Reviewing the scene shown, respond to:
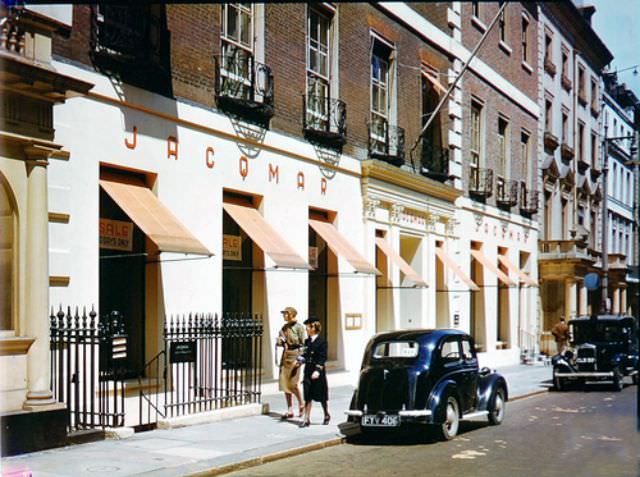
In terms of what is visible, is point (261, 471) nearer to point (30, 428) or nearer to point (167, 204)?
point (30, 428)

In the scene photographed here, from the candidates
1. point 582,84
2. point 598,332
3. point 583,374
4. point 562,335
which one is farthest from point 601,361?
point 582,84

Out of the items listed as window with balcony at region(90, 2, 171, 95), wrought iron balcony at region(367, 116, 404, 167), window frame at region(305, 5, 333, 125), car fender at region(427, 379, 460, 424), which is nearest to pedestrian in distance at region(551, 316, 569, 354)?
wrought iron balcony at region(367, 116, 404, 167)

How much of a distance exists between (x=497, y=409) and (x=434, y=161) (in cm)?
1107

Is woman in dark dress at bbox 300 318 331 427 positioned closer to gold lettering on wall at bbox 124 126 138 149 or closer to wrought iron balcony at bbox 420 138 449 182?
gold lettering on wall at bbox 124 126 138 149

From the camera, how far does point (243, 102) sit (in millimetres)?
16219

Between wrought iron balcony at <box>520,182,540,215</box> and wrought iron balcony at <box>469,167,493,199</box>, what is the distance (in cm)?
363

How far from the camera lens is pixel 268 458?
36.0 ft

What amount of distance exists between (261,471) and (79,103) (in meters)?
6.06

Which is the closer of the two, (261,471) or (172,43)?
(261,471)

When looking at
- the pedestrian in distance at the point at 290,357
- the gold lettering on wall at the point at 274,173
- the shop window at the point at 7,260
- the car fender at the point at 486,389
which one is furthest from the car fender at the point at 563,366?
the shop window at the point at 7,260

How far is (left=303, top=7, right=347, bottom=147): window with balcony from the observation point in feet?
61.8

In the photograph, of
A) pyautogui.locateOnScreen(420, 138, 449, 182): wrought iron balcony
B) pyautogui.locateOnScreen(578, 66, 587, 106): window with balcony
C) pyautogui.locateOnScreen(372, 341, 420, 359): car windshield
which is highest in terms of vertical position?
pyautogui.locateOnScreen(578, 66, 587, 106): window with balcony

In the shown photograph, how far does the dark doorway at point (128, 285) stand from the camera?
45.3ft

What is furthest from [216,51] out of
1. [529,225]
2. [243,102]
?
[529,225]
